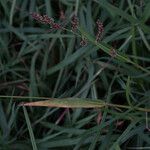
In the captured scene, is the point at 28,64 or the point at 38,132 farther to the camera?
the point at 28,64

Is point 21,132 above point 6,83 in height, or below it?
below

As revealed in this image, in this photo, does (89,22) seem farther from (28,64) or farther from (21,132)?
(21,132)

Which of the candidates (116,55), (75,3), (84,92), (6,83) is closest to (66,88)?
(84,92)

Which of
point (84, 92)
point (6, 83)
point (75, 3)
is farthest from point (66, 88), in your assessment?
point (75, 3)

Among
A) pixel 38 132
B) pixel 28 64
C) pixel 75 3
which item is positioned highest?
pixel 75 3

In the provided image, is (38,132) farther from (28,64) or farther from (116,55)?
(116,55)

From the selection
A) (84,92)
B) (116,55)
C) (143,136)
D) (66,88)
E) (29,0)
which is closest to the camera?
(116,55)

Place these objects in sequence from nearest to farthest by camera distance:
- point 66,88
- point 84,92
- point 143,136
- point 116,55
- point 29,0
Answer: point 116,55 < point 143,136 < point 84,92 < point 66,88 < point 29,0
